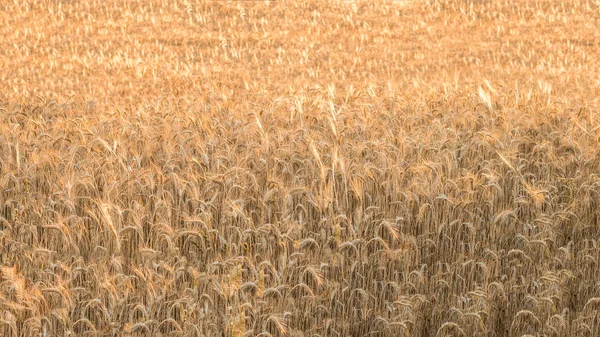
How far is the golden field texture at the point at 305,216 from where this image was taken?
3.33 metres

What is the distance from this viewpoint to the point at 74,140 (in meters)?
4.88

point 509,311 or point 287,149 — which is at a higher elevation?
point 287,149

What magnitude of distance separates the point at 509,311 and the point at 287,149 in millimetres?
1475

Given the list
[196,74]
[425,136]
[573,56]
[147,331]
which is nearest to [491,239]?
[425,136]

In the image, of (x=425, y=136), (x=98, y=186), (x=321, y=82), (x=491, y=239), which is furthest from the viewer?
(x=321, y=82)

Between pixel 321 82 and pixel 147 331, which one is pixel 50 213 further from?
pixel 321 82

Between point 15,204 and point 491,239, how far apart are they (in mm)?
2286

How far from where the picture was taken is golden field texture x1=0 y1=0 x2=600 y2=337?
10.9ft

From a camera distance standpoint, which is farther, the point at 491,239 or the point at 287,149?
the point at 287,149

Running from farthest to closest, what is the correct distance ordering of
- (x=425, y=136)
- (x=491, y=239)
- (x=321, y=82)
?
1. (x=321, y=82)
2. (x=425, y=136)
3. (x=491, y=239)

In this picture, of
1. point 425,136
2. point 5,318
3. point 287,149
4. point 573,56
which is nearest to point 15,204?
point 5,318

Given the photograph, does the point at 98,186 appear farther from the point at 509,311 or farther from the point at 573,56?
the point at 573,56

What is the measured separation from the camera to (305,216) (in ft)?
13.1

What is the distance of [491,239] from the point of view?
13.0 ft
